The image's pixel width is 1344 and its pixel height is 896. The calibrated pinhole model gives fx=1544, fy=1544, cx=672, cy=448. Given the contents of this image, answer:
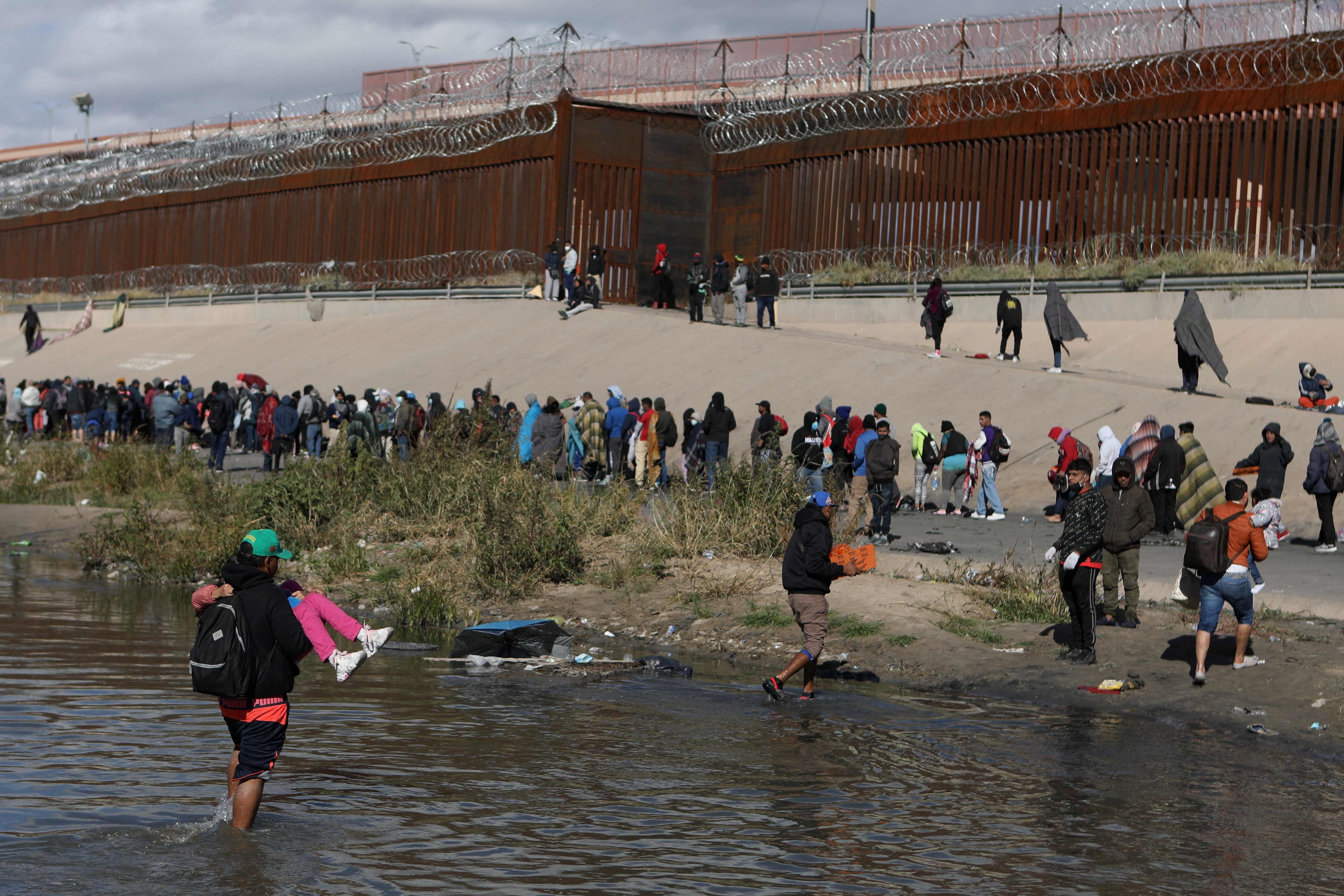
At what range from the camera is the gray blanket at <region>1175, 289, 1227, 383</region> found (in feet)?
Result: 71.7

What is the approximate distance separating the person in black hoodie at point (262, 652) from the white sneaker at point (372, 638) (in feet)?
0.80

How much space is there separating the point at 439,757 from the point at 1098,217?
2179 centimetres

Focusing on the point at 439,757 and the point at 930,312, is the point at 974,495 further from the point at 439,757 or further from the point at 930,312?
the point at 439,757

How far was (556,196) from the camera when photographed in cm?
3556

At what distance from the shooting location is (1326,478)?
16578mm

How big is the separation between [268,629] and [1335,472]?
13.1 metres

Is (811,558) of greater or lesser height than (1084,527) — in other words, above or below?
below

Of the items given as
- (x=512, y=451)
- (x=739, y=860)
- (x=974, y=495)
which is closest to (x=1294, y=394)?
(x=974, y=495)

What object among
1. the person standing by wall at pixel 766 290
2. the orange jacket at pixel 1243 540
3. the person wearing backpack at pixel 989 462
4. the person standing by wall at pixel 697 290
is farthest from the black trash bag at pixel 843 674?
the person standing by wall at pixel 697 290

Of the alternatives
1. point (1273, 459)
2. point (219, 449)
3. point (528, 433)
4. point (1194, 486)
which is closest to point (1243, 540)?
point (1194, 486)

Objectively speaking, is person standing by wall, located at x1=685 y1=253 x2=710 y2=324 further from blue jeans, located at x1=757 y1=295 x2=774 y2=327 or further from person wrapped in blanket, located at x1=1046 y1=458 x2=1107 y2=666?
person wrapped in blanket, located at x1=1046 y1=458 x2=1107 y2=666

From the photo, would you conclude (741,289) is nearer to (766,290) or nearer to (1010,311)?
(766,290)

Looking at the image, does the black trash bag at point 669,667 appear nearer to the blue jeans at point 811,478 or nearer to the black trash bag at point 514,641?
the black trash bag at point 514,641

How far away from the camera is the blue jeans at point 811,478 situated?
53.9 feet
